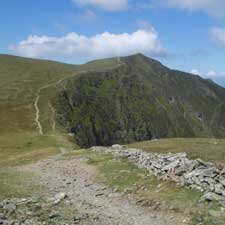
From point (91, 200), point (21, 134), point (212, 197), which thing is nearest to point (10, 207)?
point (91, 200)

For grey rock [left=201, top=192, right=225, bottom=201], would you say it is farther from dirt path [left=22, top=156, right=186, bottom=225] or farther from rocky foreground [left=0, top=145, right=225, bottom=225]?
dirt path [left=22, top=156, right=186, bottom=225]

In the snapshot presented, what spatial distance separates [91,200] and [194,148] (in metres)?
27.5

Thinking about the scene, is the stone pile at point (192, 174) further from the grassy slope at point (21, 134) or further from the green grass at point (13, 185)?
the grassy slope at point (21, 134)

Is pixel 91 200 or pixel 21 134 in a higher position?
pixel 91 200

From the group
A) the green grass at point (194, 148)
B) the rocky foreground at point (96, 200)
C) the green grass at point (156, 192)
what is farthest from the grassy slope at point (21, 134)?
the green grass at point (194, 148)

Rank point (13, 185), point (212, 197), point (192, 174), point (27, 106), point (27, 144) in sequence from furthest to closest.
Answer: point (27, 106), point (27, 144), point (13, 185), point (192, 174), point (212, 197)

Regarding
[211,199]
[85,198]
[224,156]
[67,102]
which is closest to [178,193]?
[211,199]

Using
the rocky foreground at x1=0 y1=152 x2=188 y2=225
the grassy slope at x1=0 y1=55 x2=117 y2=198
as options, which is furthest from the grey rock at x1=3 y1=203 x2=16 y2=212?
the grassy slope at x1=0 y1=55 x2=117 y2=198

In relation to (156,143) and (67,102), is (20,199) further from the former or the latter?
(67,102)

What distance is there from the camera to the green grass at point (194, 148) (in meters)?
48.2

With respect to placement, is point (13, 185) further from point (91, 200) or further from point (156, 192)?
point (156, 192)

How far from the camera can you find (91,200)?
28.8m

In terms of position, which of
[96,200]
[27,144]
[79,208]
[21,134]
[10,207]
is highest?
[10,207]

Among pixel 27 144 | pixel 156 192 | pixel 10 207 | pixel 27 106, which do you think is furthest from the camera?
pixel 27 106
